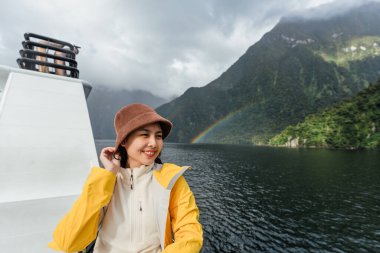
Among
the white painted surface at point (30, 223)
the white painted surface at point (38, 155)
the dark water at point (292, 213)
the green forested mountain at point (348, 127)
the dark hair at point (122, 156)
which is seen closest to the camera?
the dark hair at point (122, 156)

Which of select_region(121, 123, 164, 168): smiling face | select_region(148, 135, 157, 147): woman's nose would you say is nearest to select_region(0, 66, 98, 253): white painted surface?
select_region(121, 123, 164, 168): smiling face

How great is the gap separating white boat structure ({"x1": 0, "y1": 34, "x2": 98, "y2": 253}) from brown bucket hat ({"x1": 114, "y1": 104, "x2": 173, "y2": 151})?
5046 mm

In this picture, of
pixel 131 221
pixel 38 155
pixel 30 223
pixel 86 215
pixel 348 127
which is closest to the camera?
pixel 86 215

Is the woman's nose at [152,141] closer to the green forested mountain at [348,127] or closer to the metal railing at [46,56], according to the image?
the metal railing at [46,56]

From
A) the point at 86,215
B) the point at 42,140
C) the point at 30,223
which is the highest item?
the point at 42,140

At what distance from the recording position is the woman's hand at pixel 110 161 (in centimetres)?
202

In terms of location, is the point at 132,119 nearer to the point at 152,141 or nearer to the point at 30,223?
the point at 152,141

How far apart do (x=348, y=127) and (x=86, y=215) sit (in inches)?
4731

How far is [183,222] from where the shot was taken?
1925mm

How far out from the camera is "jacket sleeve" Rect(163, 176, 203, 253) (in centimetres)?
178

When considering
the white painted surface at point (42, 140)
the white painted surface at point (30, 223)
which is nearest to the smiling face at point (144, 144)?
the white painted surface at point (30, 223)

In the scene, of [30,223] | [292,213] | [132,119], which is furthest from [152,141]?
[292,213]

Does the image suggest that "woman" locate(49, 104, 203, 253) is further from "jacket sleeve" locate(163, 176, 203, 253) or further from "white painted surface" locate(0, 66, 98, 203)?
"white painted surface" locate(0, 66, 98, 203)

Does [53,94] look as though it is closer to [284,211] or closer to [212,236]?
[212,236]
